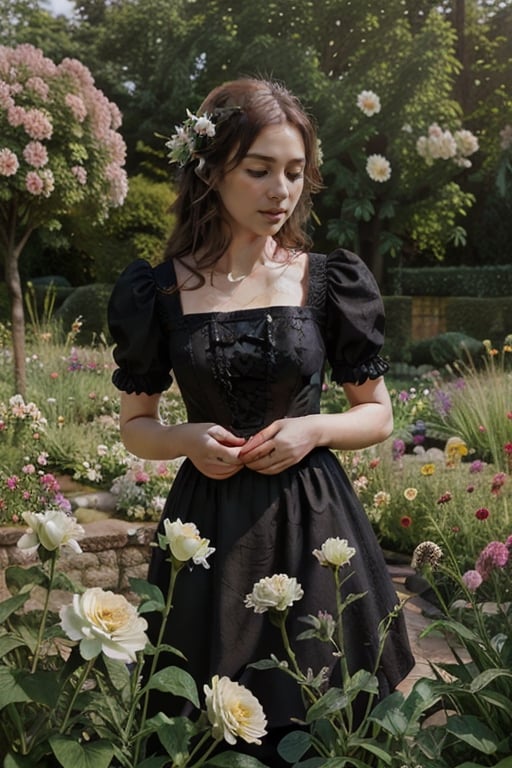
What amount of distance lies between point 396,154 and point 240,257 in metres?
13.1

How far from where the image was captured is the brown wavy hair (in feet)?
6.35

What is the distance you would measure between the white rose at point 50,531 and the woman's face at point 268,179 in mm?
864

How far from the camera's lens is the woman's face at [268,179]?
190 cm

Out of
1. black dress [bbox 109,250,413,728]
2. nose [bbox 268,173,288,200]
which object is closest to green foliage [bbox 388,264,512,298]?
black dress [bbox 109,250,413,728]

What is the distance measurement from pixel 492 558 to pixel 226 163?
39.1 inches

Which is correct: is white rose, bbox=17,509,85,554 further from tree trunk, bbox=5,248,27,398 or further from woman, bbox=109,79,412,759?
tree trunk, bbox=5,248,27,398

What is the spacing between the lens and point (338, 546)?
1345 mm

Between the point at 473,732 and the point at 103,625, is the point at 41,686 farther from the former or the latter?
the point at 473,732

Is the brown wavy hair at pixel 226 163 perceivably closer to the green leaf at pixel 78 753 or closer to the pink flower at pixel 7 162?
the green leaf at pixel 78 753

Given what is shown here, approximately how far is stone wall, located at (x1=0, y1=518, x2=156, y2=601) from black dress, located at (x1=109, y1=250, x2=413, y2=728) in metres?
2.37

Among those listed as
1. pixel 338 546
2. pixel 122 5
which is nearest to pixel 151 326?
pixel 338 546

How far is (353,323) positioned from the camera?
2014mm

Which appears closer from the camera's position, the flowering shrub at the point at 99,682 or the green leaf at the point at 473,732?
the flowering shrub at the point at 99,682

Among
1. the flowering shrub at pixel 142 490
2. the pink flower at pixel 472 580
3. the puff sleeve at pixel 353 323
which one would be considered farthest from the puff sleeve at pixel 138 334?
the flowering shrub at pixel 142 490
